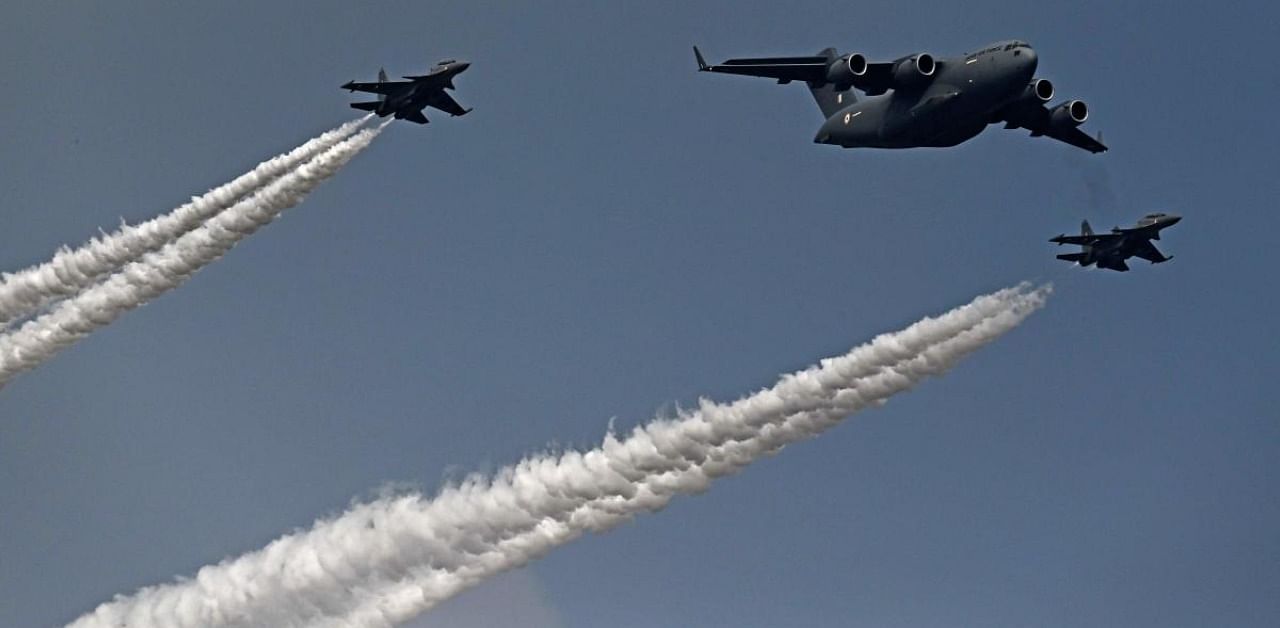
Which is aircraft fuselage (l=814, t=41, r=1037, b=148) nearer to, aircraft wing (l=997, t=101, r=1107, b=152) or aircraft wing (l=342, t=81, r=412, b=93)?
aircraft wing (l=997, t=101, r=1107, b=152)

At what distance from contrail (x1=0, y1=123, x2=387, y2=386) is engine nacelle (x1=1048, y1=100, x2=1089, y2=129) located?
18546 millimetres

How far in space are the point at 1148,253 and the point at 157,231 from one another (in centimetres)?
2836

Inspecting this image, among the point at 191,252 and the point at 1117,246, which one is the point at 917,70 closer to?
the point at 1117,246

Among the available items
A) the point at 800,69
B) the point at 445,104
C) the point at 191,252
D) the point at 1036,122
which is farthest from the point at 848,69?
the point at 191,252

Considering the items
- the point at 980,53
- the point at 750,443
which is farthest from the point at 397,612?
the point at 980,53

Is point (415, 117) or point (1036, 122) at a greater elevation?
point (415, 117)

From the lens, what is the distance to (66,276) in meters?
57.9

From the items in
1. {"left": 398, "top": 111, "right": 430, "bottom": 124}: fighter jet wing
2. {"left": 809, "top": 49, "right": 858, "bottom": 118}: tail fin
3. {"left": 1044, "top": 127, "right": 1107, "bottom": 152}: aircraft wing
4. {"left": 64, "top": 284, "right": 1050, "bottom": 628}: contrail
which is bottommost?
{"left": 64, "top": 284, "right": 1050, "bottom": 628}: contrail

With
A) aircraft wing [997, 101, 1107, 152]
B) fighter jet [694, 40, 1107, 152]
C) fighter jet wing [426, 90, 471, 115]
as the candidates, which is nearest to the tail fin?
fighter jet [694, 40, 1107, 152]

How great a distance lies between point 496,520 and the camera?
1993 inches

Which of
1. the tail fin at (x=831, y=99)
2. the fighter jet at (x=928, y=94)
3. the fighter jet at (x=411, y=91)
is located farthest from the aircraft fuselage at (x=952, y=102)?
the fighter jet at (x=411, y=91)

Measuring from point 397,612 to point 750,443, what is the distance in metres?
9.29

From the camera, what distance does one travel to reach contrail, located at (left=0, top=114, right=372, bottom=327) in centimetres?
5797

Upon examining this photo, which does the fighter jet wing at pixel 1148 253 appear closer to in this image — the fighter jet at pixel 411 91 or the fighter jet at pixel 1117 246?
the fighter jet at pixel 1117 246
